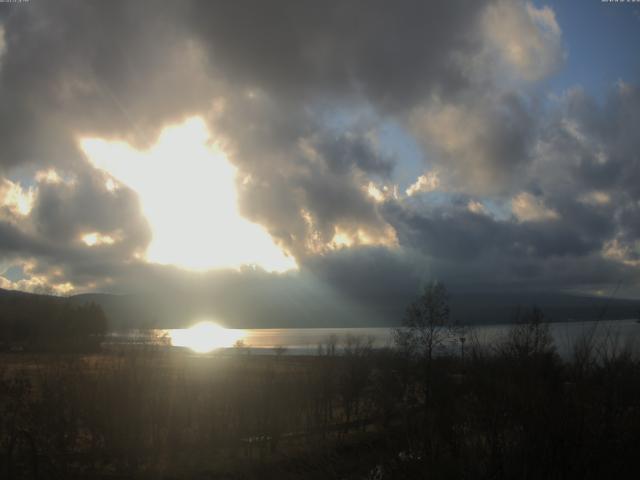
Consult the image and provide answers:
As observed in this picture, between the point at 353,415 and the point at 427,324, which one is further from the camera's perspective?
the point at 427,324

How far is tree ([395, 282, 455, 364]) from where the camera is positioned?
50.6m

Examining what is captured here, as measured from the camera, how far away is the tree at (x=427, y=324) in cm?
5062

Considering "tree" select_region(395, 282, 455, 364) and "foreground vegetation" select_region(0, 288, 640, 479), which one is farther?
"tree" select_region(395, 282, 455, 364)

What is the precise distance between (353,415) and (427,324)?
15861mm

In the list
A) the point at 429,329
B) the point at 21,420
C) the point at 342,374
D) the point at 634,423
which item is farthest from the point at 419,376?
the point at 634,423

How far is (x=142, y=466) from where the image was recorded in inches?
885

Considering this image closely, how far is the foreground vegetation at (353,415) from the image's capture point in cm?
616

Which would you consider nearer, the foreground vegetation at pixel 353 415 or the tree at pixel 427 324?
the foreground vegetation at pixel 353 415

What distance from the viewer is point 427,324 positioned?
171ft

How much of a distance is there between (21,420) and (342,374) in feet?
85.4

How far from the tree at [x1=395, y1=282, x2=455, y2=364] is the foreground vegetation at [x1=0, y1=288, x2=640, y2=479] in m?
0.15

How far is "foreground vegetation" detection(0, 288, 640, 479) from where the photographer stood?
6.16 m

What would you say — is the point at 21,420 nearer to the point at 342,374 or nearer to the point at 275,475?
the point at 275,475

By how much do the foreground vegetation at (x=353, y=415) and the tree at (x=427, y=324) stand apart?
0.51 feet
